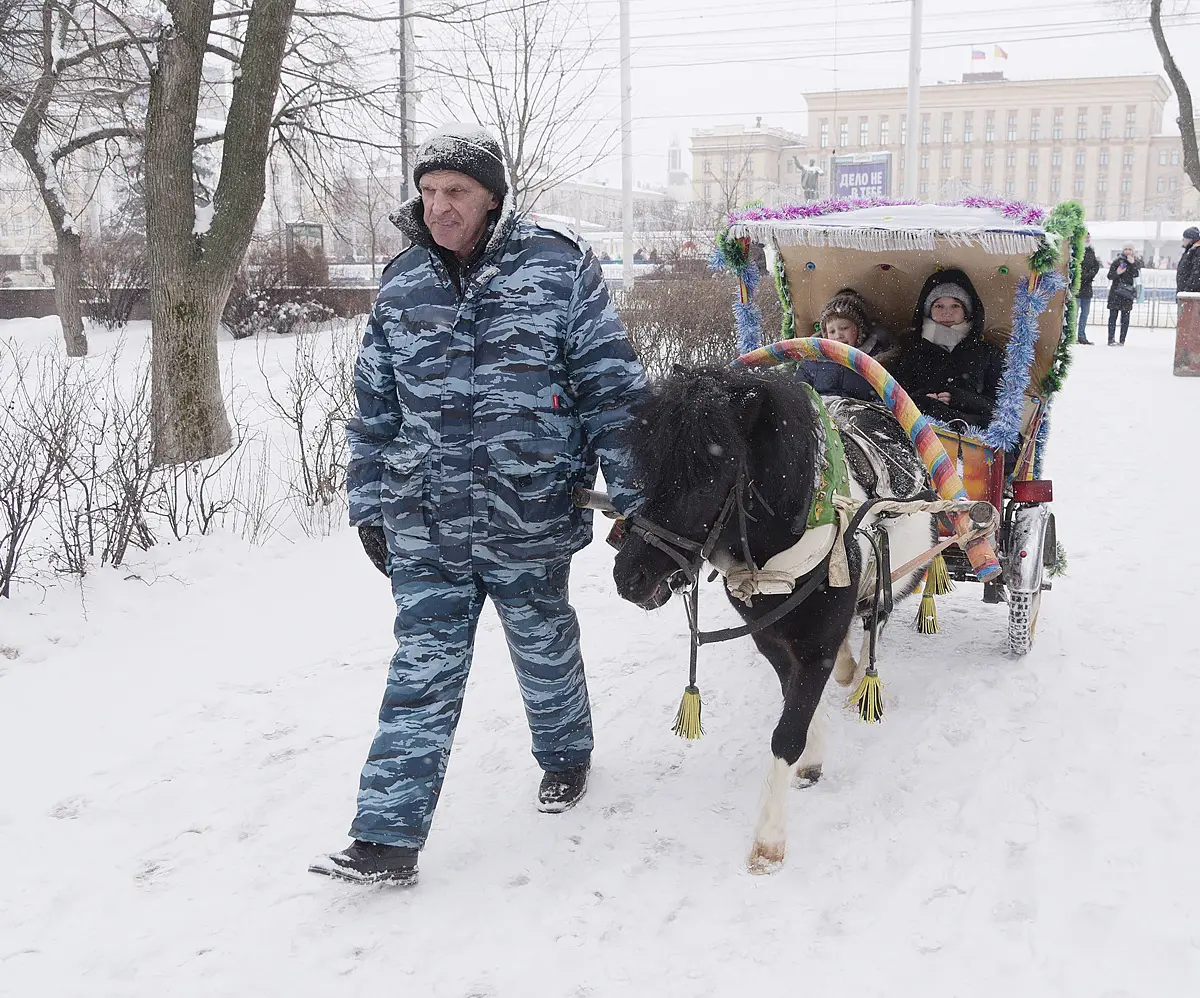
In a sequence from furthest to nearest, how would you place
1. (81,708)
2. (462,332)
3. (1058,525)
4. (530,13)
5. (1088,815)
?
(530,13) → (1058,525) → (81,708) → (1088,815) → (462,332)

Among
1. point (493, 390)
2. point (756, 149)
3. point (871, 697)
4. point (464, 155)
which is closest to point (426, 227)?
point (464, 155)

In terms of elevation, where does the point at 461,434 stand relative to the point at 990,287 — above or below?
below

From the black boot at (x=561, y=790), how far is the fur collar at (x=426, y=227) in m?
1.66

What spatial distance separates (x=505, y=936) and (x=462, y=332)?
163cm

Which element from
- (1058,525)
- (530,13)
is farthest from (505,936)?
(530,13)

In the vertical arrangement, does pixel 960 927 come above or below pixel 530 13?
below

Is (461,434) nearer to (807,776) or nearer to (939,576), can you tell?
(807,776)

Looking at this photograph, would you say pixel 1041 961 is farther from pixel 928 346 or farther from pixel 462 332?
pixel 928 346

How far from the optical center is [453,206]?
2.68m

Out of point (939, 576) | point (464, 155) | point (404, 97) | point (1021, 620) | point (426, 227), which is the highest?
point (404, 97)

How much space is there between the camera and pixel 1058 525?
20.6 feet

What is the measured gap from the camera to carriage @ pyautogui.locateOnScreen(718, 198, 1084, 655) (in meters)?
3.84

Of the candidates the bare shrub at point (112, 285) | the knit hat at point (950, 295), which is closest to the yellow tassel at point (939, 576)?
the knit hat at point (950, 295)

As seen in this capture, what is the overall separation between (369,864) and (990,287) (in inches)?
141
